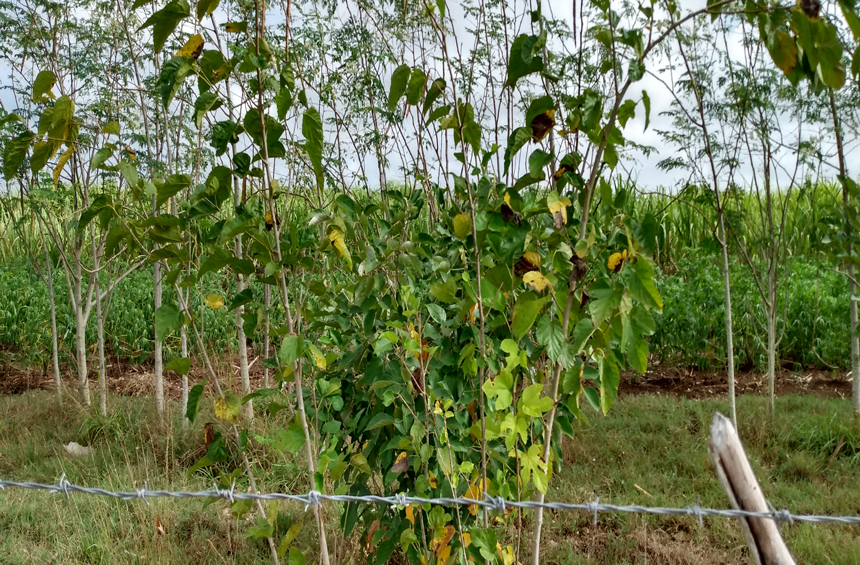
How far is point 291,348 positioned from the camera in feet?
5.37

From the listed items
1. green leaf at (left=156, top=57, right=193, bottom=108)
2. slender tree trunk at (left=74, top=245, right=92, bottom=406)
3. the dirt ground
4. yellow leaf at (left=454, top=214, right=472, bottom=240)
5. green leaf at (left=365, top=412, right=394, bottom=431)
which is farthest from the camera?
the dirt ground

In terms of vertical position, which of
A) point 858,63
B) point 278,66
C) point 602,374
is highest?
point 278,66

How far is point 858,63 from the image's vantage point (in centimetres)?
134

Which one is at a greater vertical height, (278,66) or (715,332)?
(278,66)

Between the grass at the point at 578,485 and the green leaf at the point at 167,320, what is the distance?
926 millimetres

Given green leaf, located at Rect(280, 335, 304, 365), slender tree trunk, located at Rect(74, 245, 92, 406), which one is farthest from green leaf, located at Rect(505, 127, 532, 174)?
slender tree trunk, located at Rect(74, 245, 92, 406)

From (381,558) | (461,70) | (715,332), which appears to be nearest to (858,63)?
(381,558)

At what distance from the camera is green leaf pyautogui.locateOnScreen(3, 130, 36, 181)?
1539 millimetres

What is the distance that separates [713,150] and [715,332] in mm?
2416

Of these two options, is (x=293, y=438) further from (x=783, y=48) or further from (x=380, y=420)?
(x=783, y=48)

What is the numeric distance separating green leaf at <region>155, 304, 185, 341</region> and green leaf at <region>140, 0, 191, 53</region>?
675 millimetres

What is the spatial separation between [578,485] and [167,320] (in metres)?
2.60

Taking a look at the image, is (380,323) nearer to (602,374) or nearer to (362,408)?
(362,408)

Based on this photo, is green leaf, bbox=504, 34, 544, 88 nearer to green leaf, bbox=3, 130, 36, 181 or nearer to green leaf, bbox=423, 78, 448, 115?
green leaf, bbox=423, 78, 448, 115
